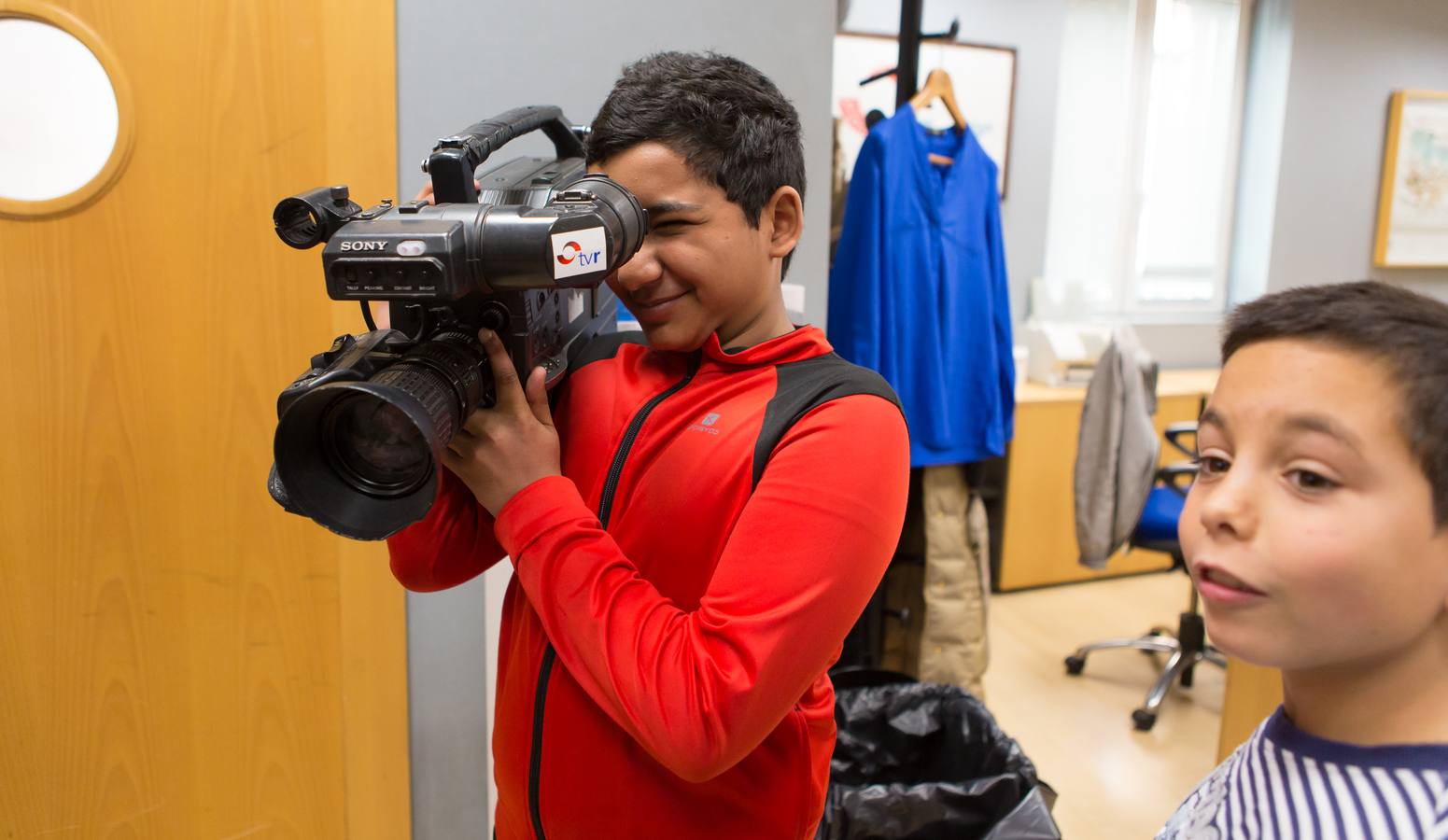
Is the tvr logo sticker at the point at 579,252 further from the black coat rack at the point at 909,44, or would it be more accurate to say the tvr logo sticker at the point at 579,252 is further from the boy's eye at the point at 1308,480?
the black coat rack at the point at 909,44

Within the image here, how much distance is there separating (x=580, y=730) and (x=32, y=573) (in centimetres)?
97

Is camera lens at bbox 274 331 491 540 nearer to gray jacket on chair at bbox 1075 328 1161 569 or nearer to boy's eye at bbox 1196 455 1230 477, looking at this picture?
boy's eye at bbox 1196 455 1230 477

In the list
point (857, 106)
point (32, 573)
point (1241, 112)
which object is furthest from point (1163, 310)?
point (32, 573)

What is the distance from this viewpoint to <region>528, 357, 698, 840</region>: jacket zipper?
772mm

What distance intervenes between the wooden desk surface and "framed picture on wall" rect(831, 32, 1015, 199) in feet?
2.68

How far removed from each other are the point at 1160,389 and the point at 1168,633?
991 mm

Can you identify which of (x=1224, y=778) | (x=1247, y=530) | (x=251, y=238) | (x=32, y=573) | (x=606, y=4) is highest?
(x=606, y=4)

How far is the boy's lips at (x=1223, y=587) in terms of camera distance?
1.73 feet

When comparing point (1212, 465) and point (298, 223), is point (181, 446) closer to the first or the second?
point (298, 223)

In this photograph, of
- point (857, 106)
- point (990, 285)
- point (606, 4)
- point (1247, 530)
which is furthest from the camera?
point (857, 106)

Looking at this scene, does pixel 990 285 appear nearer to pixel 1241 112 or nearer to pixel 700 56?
pixel 700 56

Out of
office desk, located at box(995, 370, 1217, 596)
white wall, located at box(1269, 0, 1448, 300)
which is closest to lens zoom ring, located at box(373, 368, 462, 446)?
office desk, located at box(995, 370, 1217, 596)

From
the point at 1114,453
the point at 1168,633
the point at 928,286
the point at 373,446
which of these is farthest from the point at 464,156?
the point at 1168,633

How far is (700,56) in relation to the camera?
796mm
